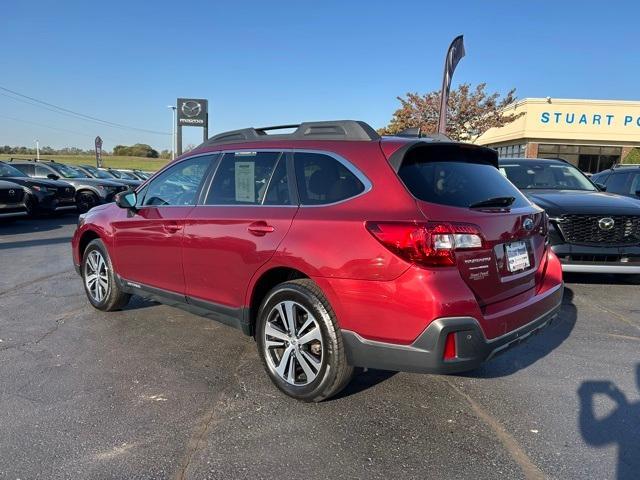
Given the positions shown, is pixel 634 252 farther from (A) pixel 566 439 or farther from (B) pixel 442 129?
(B) pixel 442 129

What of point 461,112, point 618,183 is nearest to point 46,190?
point 618,183

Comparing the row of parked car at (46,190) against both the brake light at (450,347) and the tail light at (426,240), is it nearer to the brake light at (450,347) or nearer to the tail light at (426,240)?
the tail light at (426,240)

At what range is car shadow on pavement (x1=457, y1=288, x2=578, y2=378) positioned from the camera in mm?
3772

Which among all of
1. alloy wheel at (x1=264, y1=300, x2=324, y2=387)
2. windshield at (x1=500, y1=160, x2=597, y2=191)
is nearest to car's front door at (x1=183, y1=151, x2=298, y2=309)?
alloy wheel at (x1=264, y1=300, x2=324, y2=387)

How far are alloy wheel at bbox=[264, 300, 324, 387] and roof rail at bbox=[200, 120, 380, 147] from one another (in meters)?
1.17

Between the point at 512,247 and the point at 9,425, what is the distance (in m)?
3.26

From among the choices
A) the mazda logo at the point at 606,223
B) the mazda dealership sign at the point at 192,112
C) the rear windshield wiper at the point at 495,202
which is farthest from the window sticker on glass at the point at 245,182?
the mazda dealership sign at the point at 192,112

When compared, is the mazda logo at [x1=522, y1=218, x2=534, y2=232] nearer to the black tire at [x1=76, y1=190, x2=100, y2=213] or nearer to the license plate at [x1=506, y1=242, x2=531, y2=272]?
the license plate at [x1=506, y1=242, x2=531, y2=272]

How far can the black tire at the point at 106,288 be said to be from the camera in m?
5.04

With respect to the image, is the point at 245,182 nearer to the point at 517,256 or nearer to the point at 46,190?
the point at 517,256

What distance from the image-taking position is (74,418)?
304cm

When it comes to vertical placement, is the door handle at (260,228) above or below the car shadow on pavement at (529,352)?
above

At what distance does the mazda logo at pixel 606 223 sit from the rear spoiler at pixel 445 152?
9.09 feet

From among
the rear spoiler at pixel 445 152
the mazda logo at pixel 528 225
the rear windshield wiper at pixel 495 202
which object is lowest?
the mazda logo at pixel 528 225
